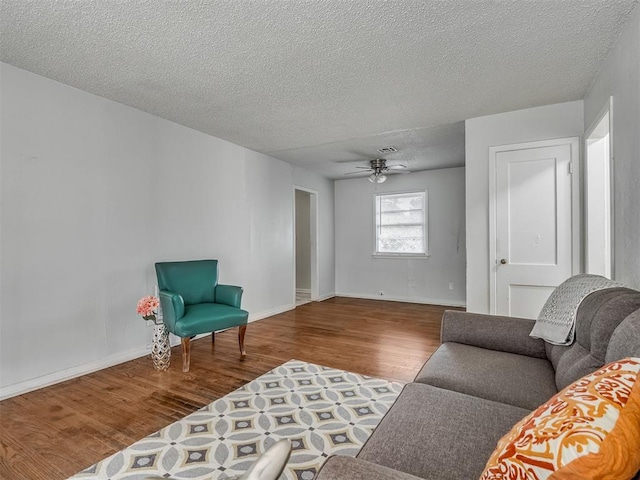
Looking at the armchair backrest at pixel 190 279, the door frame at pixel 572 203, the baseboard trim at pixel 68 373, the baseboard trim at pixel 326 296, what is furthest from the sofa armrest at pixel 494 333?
the baseboard trim at pixel 326 296

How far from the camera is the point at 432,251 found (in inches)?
241

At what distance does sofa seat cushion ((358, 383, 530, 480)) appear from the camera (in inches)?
39.2

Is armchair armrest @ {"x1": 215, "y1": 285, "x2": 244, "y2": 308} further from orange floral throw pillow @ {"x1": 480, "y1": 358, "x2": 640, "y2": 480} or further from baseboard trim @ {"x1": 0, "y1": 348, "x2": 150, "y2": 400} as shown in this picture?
orange floral throw pillow @ {"x1": 480, "y1": 358, "x2": 640, "y2": 480}

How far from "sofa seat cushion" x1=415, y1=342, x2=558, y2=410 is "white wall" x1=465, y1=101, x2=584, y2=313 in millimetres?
1737

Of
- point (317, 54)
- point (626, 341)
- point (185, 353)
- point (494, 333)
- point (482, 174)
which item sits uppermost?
point (317, 54)

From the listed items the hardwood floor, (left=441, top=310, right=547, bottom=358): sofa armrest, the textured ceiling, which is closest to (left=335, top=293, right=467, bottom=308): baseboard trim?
the hardwood floor

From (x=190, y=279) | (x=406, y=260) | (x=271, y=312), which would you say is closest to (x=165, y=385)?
(x=190, y=279)

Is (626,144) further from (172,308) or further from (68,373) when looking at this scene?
(68,373)

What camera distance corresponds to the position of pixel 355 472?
755 mm

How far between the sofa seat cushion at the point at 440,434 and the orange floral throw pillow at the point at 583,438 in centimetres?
34

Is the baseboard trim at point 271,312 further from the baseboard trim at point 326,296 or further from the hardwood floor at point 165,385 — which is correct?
the baseboard trim at point 326,296

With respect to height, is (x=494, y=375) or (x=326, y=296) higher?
(x=494, y=375)

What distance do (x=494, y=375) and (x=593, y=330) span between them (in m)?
0.48

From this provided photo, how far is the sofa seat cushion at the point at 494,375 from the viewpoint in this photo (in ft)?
4.80
